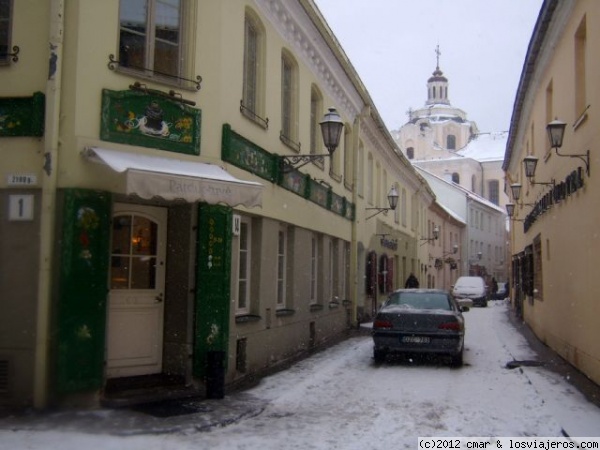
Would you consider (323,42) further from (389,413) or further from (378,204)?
(378,204)

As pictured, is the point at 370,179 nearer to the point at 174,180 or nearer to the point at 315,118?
the point at 315,118

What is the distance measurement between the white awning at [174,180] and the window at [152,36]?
131 cm

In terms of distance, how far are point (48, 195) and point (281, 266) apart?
613 cm

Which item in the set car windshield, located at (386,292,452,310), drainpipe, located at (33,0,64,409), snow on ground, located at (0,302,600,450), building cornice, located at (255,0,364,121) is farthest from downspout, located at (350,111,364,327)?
drainpipe, located at (33,0,64,409)

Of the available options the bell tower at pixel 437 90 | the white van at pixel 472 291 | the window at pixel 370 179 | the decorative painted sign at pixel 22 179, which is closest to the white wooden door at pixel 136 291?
the decorative painted sign at pixel 22 179

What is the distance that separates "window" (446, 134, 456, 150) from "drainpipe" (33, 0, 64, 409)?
7523cm

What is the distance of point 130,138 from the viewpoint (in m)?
8.67

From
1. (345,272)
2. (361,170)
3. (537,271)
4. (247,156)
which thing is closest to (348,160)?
(361,170)

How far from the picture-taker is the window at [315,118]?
1577cm

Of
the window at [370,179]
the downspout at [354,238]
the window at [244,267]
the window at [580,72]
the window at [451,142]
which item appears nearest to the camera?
the window at [244,267]

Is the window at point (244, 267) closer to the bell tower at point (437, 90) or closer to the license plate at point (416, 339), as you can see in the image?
the license plate at point (416, 339)

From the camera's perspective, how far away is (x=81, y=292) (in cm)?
828

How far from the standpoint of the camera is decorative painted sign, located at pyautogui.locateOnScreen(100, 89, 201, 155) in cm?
850

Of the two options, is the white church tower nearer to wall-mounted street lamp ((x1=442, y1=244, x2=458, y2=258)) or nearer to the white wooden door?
wall-mounted street lamp ((x1=442, y1=244, x2=458, y2=258))
